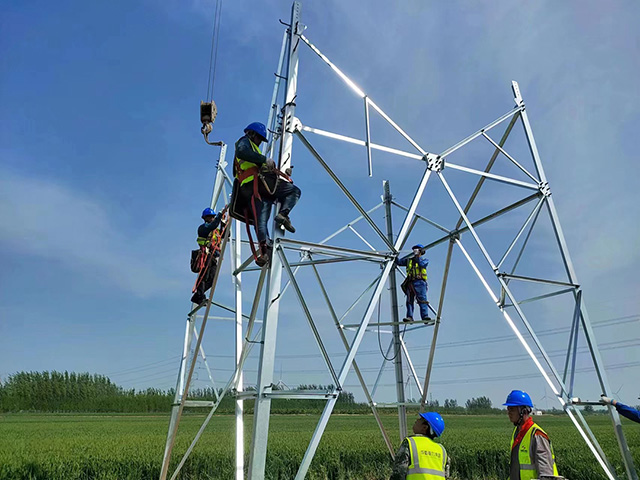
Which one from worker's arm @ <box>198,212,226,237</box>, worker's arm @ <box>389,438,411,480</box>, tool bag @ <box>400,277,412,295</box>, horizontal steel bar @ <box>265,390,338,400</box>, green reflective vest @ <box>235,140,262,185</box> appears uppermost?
worker's arm @ <box>198,212,226,237</box>

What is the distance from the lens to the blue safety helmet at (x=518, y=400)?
5734mm

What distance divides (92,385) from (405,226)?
99.3 metres

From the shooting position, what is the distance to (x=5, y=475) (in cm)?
1242

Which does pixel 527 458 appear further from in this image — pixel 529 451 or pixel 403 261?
pixel 403 261

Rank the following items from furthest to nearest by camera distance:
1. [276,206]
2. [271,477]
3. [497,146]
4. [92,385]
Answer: [92,385] → [271,477] → [497,146] → [276,206]

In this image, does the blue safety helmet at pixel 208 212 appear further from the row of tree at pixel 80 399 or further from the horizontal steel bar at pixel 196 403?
the row of tree at pixel 80 399

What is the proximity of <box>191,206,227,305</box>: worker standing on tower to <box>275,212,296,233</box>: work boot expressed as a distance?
3.69m

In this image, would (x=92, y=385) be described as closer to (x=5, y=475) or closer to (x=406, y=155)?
(x=5, y=475)

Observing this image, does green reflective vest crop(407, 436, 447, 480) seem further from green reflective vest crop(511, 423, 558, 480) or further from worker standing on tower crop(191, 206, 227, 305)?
worker standing on tower crop(191, 206, 227, 305)

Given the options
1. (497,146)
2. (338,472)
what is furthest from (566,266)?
(338,472)

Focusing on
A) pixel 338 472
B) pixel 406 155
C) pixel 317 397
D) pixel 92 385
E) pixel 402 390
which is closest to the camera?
pixel 317 397

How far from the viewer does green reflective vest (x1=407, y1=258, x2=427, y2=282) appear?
10.9 m

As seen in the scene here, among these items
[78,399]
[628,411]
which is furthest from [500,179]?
[78,399]

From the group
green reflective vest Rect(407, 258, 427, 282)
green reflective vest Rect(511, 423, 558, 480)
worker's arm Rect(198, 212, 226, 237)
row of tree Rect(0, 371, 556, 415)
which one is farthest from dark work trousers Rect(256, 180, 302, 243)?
row of tree Rect(0, 371, 556, 415)
